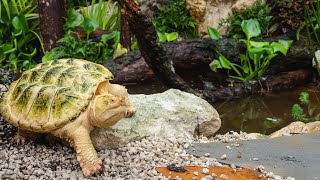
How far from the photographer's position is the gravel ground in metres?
2.93

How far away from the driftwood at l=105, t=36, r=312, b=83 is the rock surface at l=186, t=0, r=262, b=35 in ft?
3.62

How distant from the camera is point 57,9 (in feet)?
21.6

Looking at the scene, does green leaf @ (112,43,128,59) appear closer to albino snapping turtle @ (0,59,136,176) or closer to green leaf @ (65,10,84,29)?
green leaf @ (65,10,84,29)

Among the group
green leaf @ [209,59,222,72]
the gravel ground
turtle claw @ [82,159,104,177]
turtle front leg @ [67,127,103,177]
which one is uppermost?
turtle front leg @ [67,127,103,177]

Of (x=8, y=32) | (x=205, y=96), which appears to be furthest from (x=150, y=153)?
(x=8, y=32)

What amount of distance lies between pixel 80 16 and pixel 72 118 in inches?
166

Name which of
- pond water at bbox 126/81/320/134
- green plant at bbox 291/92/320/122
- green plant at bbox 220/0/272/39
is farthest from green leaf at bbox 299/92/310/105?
green plant at bbox 220/0/272/39

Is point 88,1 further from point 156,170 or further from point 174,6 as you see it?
point 156,170

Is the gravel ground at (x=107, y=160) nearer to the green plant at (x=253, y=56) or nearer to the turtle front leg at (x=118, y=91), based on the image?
the turtle front leg at (x=118, y=91)

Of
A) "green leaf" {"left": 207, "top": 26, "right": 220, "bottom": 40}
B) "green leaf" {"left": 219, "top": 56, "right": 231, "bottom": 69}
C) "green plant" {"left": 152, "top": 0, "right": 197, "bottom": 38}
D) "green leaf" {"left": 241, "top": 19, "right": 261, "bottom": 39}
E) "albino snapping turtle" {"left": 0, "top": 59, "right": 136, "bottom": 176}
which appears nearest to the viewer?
"albino snapping turtle" {"left": 0, "top": 59, "right": 136, "bottom": 176}

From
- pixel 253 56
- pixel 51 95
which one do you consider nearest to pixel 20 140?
pixel 51 95

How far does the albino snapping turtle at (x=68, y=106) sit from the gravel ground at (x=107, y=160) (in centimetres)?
11

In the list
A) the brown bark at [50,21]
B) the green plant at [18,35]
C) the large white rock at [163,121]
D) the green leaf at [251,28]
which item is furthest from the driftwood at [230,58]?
the large white rock at [163,121]

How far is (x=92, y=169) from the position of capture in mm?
2914
